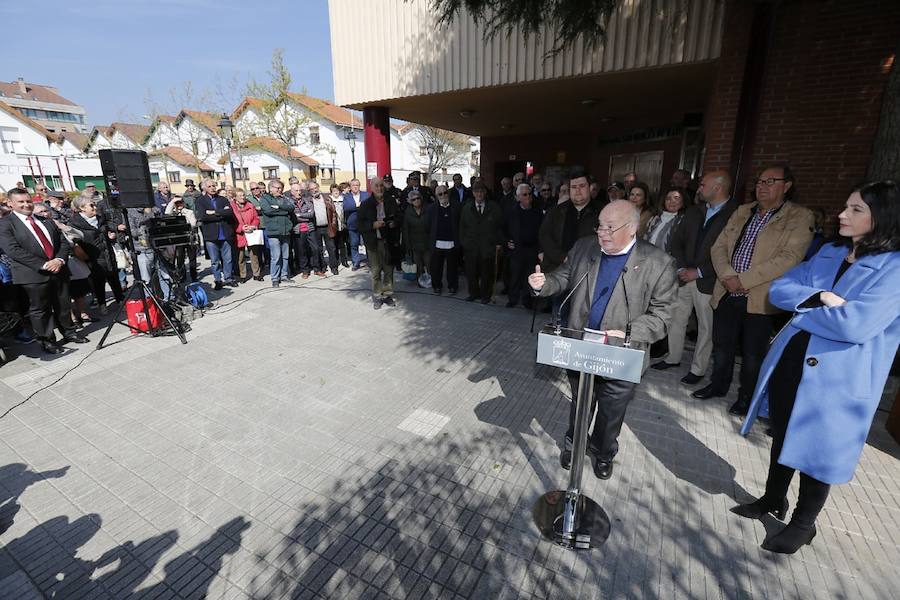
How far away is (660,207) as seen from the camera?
203 inches

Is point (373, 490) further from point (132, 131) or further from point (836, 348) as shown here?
point (132, 131)

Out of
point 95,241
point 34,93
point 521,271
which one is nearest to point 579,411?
point 521,271

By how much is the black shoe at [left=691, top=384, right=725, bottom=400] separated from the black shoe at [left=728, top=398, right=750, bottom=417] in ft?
0.82

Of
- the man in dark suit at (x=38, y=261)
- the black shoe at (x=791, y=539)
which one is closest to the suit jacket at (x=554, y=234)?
the black shoe at (x=791, y=539)

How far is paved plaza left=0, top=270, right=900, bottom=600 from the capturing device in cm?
223

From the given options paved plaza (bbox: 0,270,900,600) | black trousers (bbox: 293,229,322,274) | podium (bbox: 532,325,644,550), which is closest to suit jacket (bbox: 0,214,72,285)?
paved plaza (bbox: 0,270,900,600)

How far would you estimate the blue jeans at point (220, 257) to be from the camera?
8.24m

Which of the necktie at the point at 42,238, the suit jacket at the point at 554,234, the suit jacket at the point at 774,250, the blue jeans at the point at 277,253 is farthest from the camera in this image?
the blue jeans at the point at 277,253

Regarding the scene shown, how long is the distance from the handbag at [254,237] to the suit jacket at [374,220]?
9.83 ft

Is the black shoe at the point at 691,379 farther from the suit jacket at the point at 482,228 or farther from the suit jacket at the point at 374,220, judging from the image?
the suit jacket at the point at 374,220

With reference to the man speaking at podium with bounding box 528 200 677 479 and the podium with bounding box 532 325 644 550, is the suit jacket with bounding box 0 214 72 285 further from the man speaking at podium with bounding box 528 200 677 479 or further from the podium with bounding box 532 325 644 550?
the podium with bounding box 532 325 644 550

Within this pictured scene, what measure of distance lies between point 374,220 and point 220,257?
3.83m

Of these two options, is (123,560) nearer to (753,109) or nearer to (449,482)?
(449,482)

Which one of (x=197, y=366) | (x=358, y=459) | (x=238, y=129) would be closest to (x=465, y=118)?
(x=197, y=366)
